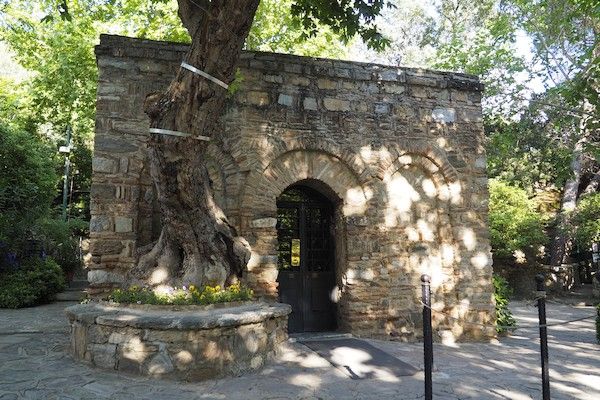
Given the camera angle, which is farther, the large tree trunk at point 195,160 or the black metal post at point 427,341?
the large tree trunk at point 195,160

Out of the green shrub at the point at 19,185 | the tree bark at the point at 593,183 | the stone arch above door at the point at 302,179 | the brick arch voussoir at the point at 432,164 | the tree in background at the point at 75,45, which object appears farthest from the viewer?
the tree bark at the point at 593,183

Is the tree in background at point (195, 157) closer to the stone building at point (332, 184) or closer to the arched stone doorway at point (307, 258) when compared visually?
the stone building at point (332, 184)

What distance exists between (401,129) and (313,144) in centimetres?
157

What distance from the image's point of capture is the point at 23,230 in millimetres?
10391

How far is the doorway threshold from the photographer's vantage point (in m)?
6.14

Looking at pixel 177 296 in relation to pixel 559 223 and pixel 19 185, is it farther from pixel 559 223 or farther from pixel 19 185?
pixel 559 223

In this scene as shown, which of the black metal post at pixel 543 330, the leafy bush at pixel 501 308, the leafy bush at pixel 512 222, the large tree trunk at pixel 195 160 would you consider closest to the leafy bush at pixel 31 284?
the large tree trunk at pixel 195 160

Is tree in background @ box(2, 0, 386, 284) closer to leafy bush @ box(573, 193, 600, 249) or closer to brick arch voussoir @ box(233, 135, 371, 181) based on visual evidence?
brick arch voussoir @ box(233, 135, 371, 181)

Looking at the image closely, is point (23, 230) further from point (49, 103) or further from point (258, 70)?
point (258, 70)

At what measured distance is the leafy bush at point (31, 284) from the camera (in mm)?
8898

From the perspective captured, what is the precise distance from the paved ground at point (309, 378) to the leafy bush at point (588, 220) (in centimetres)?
872

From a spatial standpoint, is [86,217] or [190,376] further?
[86,217]

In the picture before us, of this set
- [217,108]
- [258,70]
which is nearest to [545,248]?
[258,70]

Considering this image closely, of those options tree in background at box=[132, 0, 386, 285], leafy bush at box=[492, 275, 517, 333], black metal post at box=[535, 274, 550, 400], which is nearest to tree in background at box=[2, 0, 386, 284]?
tree in background at box=[132, 0, 386, 285]
